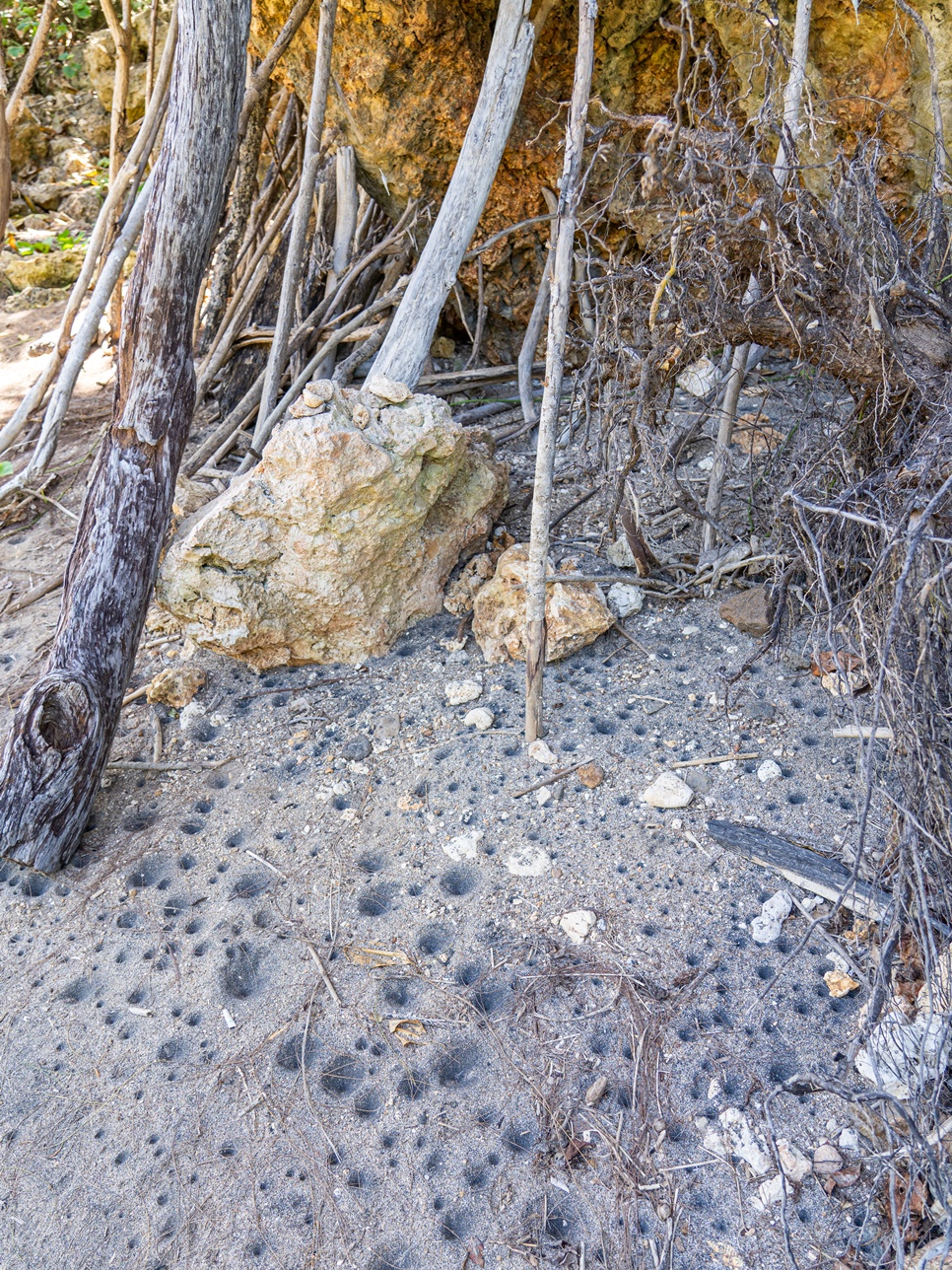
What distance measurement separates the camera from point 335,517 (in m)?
2.84

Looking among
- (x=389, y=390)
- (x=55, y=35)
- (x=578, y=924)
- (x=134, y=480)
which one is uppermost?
(x=55, y=35)

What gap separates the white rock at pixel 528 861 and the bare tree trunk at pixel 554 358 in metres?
0.36

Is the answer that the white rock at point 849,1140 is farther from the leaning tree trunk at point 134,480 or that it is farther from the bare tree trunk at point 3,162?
the bare tree trunk at point 3,162

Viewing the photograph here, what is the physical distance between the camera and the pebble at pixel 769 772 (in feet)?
8.06

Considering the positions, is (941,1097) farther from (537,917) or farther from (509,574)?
(509,574)

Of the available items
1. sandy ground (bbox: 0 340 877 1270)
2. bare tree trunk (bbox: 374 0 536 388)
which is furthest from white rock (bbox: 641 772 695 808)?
bare tree trunk (bbox: 374 0 536 388)

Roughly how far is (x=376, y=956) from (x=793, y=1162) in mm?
1053

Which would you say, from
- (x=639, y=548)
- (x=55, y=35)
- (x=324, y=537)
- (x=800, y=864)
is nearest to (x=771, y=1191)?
(x=800, y=864)

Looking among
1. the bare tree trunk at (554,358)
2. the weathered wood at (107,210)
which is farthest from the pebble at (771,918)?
the weathered wood at (107,210)

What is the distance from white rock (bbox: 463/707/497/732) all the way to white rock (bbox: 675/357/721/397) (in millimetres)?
1159

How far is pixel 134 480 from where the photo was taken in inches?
111

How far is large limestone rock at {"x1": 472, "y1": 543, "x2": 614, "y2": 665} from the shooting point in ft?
9.32

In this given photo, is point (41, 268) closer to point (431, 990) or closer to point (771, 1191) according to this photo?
point (431, 990)

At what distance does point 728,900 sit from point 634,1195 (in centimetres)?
71
